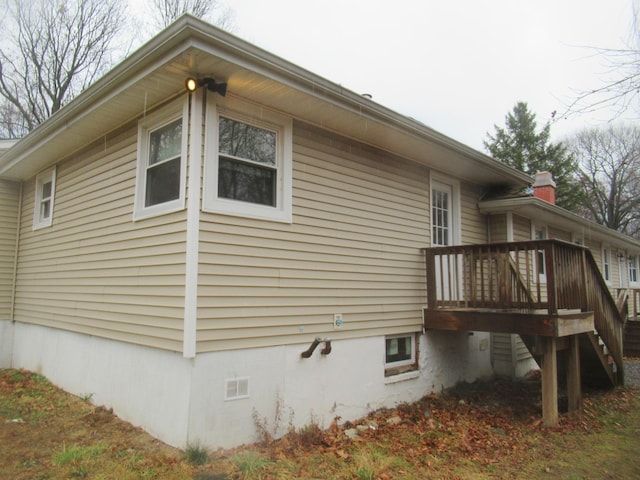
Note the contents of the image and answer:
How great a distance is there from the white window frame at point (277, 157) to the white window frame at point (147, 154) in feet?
0.84

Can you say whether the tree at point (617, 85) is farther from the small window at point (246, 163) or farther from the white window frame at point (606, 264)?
the white window frame at point (606, 264)

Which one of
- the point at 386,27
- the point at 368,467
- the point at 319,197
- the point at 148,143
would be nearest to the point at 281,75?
the point at 319,197

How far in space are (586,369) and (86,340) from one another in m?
8.75

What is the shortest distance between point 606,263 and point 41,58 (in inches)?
970

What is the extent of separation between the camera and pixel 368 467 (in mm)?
4473

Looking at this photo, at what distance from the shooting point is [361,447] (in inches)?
205

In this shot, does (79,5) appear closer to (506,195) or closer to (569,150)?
(506,195)

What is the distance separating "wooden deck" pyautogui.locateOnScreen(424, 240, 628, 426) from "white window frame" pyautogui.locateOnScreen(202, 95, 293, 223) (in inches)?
123

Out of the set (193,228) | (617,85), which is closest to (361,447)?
(193,228)

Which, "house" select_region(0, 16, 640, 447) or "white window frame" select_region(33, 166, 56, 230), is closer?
"house" select_region(0, 16, 640, 447)

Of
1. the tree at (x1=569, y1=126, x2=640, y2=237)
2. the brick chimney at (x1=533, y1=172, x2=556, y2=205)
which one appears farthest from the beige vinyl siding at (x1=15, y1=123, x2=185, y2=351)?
the tree at (x1=569, y1=126, x2=640, y2=237)

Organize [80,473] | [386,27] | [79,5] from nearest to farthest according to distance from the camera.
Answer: [80,473], [386,27], [79,5]

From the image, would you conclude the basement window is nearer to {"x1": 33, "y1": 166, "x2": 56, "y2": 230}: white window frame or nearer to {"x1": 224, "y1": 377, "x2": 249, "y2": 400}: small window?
{"x1": 224, "y1": 377, "x2": 249, "y2": 400}: small window

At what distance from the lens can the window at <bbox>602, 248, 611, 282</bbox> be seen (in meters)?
16.5
